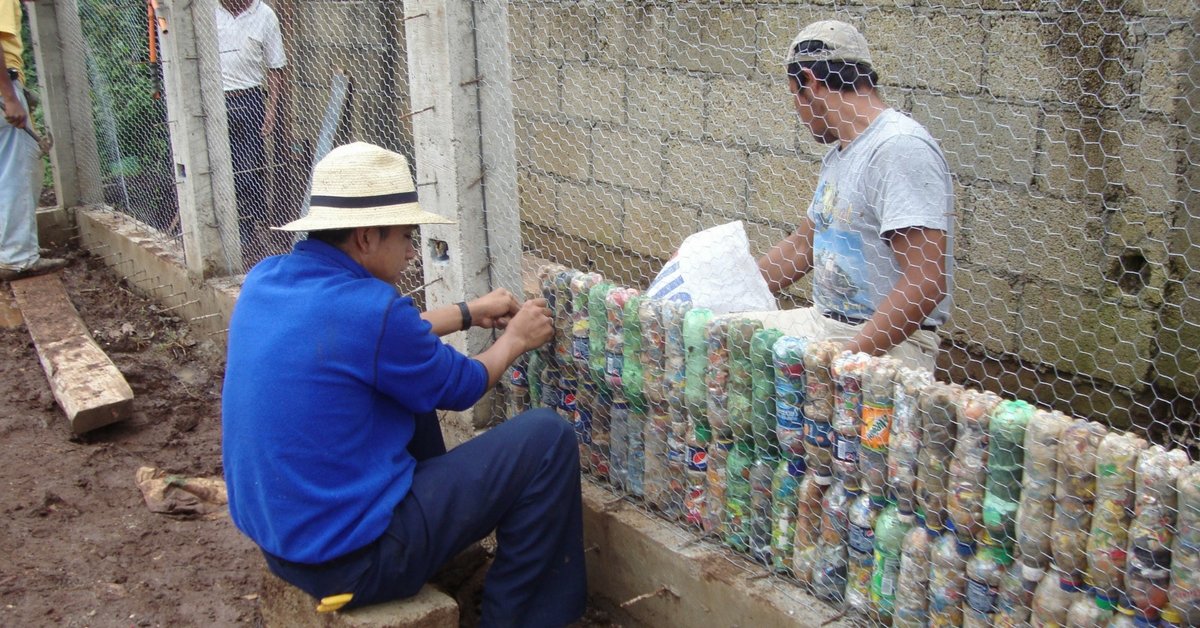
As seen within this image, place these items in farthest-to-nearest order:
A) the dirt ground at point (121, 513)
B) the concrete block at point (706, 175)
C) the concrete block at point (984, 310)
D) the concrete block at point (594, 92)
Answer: the concrete block at point (594, 92) < the concrete block at point (706, 175) < the concrete block at point (984, 310) < the dirt ground at point (121, 513)

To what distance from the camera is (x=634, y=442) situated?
3227 mm

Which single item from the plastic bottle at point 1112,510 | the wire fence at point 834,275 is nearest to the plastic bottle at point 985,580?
the wire fence at point 834,275

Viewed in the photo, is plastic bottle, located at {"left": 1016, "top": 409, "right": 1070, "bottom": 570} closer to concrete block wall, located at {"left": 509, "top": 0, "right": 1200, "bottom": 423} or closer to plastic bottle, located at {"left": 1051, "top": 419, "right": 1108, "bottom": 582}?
plastic bottle, located at {"left": 1051, "top": 419, "right": 1108, "bottom": 582}

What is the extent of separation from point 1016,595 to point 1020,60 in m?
2.18

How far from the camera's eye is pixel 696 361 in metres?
2.92

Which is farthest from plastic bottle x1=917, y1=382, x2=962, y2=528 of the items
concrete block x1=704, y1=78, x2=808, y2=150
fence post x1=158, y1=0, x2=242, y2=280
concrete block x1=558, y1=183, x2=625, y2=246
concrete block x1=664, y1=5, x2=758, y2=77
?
fence post x1=158, y1=0, x2=242, y2=280

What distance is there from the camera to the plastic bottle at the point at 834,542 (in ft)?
8.49

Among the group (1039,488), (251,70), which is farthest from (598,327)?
(251,70)

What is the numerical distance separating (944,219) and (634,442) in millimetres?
1127

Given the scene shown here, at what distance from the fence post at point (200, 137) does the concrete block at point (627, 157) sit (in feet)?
6.39

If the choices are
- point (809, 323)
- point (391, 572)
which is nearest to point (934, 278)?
point (809, 323)

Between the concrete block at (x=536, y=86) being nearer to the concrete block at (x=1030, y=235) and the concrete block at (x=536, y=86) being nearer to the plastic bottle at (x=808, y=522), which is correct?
the concrete block at (x=1030, y=235)

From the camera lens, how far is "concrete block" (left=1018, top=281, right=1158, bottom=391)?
3.66 m

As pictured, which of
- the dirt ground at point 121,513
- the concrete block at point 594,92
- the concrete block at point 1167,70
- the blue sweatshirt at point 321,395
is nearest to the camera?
the blue sweatshirt at point 321,395
